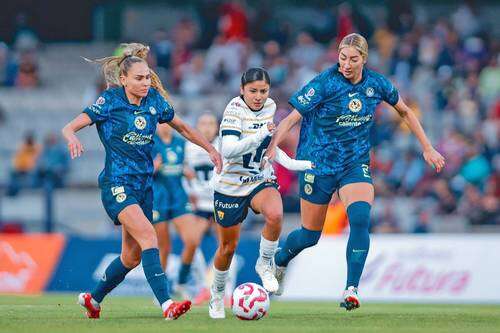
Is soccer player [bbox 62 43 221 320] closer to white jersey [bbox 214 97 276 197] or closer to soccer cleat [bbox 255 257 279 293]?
white jersey [bbox 214 97 276 197]

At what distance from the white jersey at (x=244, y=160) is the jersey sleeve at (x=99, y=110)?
48.4 inches

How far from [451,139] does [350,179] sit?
37.0 ft

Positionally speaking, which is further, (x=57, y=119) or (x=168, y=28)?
(x=168, y=28)

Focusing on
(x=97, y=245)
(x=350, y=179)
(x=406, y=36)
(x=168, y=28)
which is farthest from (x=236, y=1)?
(x=350, y=179)

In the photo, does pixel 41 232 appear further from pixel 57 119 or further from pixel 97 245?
pixel 57 119

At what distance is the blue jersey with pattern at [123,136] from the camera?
39.6 ft

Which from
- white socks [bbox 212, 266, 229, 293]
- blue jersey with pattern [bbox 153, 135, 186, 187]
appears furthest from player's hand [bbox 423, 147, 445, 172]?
blue jersey with pattern [bbox 153, 135, 186, 187]

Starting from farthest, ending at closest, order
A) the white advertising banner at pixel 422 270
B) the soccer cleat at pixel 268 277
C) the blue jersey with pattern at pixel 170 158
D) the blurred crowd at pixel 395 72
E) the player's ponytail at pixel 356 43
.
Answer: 1. the blurred crowd at pixel 395 72
2. the white advertising banner at pixel 422 270
3. the blue jersey with pattern at pixel 170 158
4. the soccer cleat at pixel 268 277
5. the player's ponytail at pixel 356 43

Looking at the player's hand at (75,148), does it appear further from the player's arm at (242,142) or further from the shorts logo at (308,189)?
the shorts logo at (308,189)

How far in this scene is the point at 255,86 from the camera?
12.7 meters

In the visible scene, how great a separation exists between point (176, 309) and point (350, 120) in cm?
291

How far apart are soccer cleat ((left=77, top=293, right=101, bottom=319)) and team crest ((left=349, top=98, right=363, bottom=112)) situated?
3.24 m

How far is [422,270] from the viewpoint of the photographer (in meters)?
20.4

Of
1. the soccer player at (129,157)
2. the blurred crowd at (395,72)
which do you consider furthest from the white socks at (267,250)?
the blurred crowd at (395,72)
